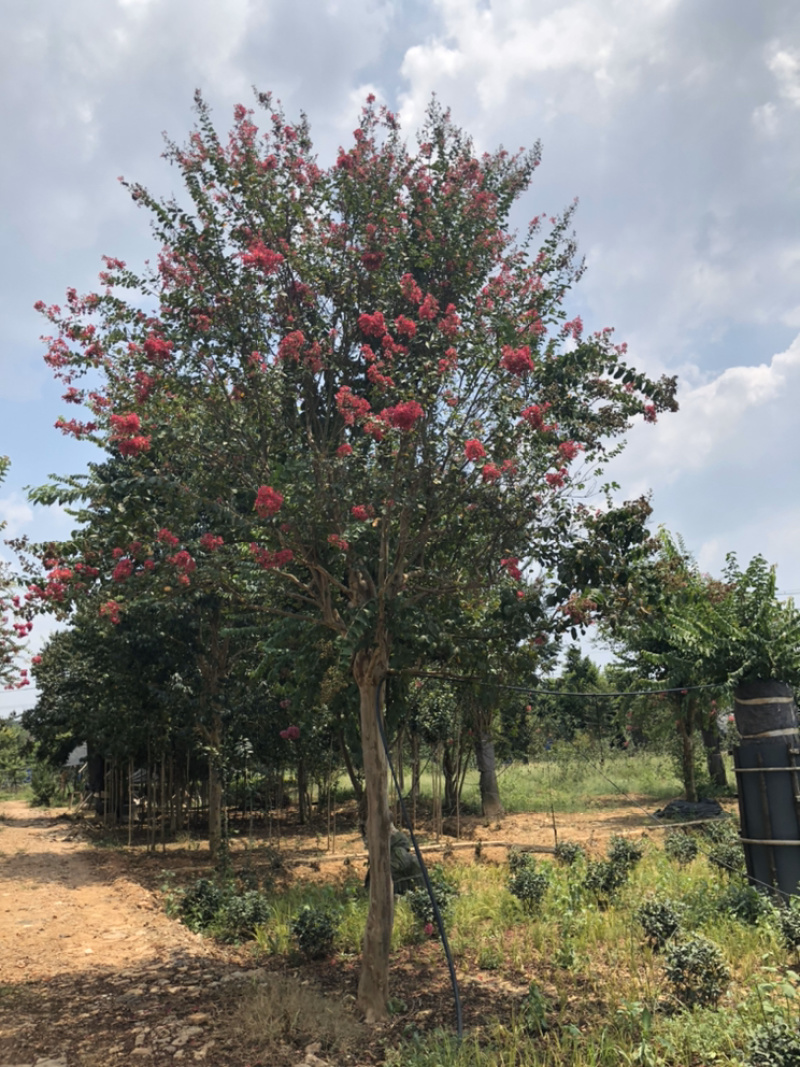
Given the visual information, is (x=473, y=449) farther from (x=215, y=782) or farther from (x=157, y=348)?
(x=215, y=782)

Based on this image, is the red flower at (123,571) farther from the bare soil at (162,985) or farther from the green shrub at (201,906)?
the green shrub at (201,906)

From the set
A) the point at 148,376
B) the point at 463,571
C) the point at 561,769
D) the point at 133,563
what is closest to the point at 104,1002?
the point at 133,563

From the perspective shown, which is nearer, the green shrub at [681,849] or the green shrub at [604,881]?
the green shrub at [604,881]

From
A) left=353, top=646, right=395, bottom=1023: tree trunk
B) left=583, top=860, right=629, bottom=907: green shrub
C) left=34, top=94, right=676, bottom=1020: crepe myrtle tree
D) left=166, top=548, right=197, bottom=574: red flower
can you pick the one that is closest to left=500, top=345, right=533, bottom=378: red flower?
left=34, top=94, right=676, bottom=1020: crepe myrtle tree

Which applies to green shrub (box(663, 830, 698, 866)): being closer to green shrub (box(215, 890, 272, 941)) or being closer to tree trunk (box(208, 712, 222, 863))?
green shrub (box(215, 890, 272, 941))

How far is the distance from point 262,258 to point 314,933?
6213 mm

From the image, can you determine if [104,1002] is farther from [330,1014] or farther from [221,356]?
[221,356]

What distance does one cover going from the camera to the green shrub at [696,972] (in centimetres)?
519

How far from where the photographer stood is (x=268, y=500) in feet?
16.8

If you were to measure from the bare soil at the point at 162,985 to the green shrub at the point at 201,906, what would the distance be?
18cm

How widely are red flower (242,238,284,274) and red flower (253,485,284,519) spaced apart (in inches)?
73.6

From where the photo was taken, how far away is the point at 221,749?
14.1m

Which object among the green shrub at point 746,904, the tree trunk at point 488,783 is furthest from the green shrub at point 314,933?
the tree trunk at point 488,783

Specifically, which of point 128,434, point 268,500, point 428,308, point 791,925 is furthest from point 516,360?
point 791,925
